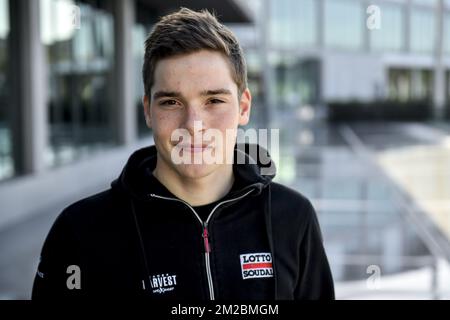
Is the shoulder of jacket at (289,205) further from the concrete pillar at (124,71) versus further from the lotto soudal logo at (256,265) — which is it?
the concrete pillar at (124,71)

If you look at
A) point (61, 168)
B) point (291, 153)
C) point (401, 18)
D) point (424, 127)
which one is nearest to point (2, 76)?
point (61, 168)

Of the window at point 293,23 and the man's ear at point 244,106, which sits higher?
the window at point 293,23

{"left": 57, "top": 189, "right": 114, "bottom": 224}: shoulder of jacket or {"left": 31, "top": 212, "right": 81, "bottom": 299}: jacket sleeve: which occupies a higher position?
{"left": 57, "top": 189, "right": 114, "bottom": 224}: shoulder of jacket

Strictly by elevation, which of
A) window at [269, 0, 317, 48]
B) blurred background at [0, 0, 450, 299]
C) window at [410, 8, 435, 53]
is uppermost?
window at [269, 0, 317, 48]

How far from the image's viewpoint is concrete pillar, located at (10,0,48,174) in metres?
9.41

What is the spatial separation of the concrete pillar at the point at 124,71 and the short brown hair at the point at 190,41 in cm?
1258

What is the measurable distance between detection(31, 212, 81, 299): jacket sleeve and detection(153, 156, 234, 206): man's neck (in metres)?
0.29

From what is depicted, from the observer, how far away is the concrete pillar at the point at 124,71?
13.8 meters

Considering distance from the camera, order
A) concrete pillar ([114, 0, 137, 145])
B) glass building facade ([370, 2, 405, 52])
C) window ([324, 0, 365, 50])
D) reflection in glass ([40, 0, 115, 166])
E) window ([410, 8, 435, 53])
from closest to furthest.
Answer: reflection in glass ([40, 0, 115, 166]), concrete pillar ([114, 0, 137, 145]), window ([410, 8, 435, 53]), glass building facade ([370, 2, 405, 52]), window ([324, 0, 365, 50])

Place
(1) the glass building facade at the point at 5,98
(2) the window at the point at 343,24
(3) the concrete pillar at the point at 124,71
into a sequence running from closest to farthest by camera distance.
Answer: (1) the glass building facade at the point at 5,98, (3) the concrete pillar at the point at 124,71, (2) the window at the point at 343,24

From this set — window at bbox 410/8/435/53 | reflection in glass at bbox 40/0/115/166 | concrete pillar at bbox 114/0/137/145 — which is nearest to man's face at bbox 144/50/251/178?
reflection in glass at bbox 40/0/115/166

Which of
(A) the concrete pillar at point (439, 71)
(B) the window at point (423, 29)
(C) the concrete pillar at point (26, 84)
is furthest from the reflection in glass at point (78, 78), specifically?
(B) the window at point (423, 29)

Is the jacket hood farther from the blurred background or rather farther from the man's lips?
the blurred background

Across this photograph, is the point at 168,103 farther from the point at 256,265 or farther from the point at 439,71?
the point at 439,71
